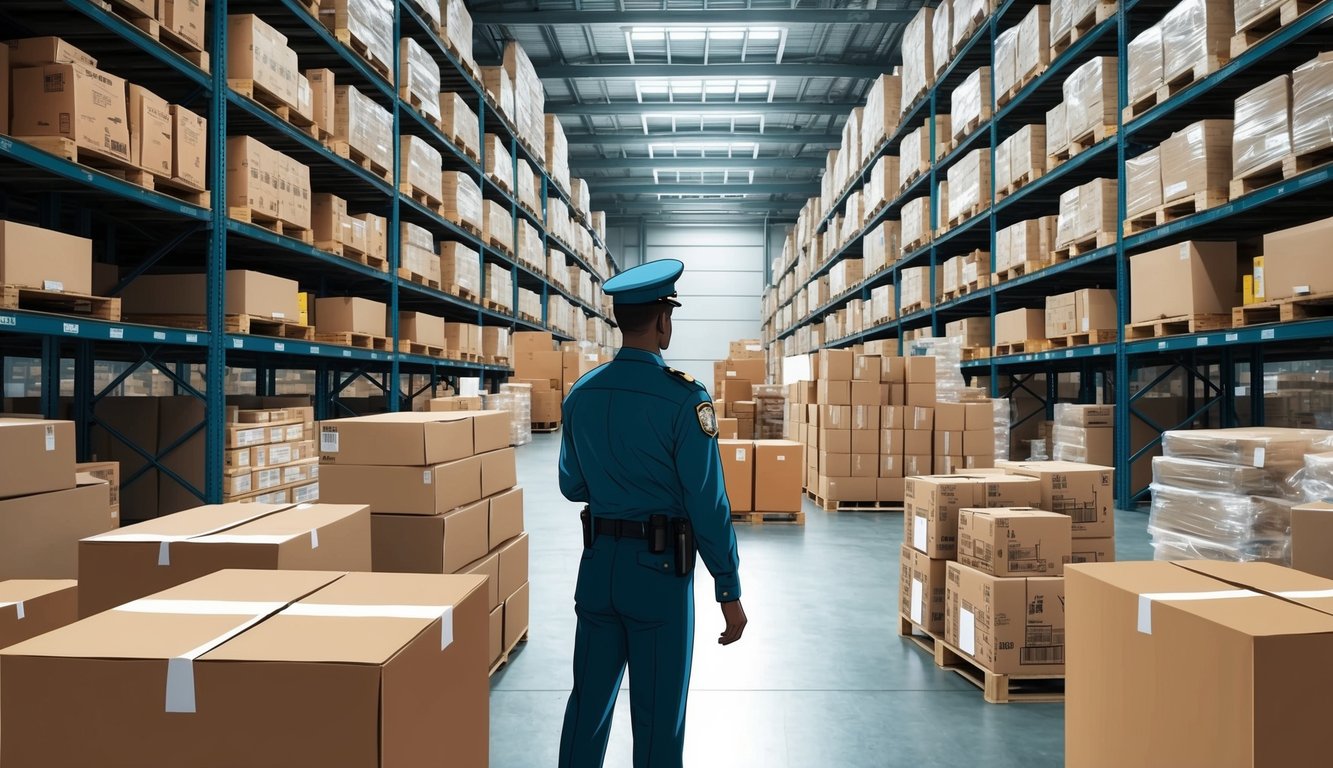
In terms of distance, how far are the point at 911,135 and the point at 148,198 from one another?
10.1 meters

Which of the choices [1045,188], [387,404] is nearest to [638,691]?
[1045,188]

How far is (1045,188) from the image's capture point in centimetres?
891

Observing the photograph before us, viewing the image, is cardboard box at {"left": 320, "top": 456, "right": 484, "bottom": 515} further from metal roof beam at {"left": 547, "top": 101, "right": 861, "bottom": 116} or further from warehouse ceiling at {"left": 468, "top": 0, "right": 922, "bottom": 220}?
metal roof beam at {"left": 547, "top": 101, "right": 861, "bottom": 116}

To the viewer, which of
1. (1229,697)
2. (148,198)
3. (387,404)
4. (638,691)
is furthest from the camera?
(387,404)

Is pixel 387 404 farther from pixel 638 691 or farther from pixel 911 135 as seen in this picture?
pixel 638 691

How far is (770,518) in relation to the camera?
7.63 m

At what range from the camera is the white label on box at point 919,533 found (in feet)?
12.8

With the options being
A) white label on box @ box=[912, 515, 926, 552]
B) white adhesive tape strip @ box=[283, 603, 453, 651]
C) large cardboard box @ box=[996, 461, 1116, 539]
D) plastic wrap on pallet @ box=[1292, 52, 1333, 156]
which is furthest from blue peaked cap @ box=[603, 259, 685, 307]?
plastic wrap on pallet @ box=[1292, 52, 1333, 156]

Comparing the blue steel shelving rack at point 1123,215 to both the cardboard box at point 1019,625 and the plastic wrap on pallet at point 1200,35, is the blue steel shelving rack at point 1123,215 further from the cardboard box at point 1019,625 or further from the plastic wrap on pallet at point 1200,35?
the cardboard box at point 1019,625

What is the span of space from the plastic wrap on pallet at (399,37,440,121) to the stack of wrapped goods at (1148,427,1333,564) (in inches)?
325

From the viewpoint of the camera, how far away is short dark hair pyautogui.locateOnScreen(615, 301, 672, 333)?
2104mm

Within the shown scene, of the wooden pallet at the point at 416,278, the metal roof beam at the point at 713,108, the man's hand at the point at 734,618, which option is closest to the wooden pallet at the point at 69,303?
the man's hand at the point at 734,618

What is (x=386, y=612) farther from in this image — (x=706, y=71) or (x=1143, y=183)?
(x=706, y=71)

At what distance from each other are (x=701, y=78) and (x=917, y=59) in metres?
5.30
